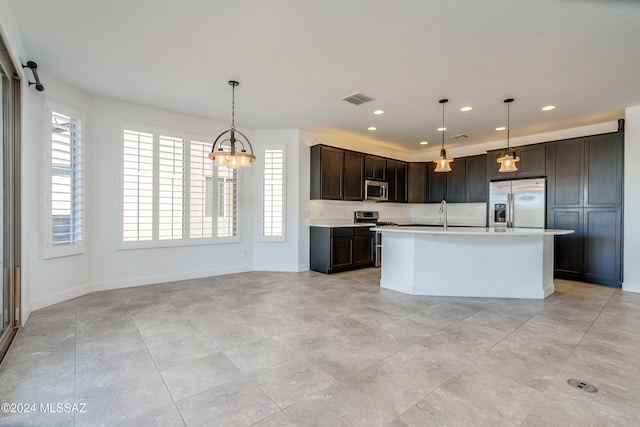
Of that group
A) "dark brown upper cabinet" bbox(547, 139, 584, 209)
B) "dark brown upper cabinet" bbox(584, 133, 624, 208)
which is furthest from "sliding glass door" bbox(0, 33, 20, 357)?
"dark brown upper cabinet" bbox(584, 133, 624, 208)

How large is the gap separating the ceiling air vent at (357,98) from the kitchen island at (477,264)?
189cm

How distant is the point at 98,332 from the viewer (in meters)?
2.84

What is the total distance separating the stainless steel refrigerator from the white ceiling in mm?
1362

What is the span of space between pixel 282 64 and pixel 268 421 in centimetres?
321

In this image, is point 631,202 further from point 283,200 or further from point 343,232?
point 283,200

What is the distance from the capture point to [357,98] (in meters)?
4.15

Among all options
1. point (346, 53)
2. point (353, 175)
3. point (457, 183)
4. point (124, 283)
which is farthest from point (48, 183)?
point (457, 183)

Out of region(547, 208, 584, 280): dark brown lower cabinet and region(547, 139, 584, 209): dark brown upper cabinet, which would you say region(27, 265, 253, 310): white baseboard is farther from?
region(547, 139, 584, 209): dark brown upper cabinet

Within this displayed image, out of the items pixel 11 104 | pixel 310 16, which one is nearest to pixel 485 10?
pixel 310 16

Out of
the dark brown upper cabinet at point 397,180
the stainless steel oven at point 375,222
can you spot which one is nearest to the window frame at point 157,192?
the stainless steel oven at point 375,222

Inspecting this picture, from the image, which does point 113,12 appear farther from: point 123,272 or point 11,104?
point 123,272

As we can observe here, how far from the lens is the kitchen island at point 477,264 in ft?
13.1

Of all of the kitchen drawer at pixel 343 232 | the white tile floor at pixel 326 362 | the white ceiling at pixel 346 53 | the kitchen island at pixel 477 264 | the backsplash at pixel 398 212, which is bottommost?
the white tile floor at pixel 326 362

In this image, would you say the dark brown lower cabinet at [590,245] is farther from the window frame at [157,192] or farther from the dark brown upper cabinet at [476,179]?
the window frame at [157,192]
